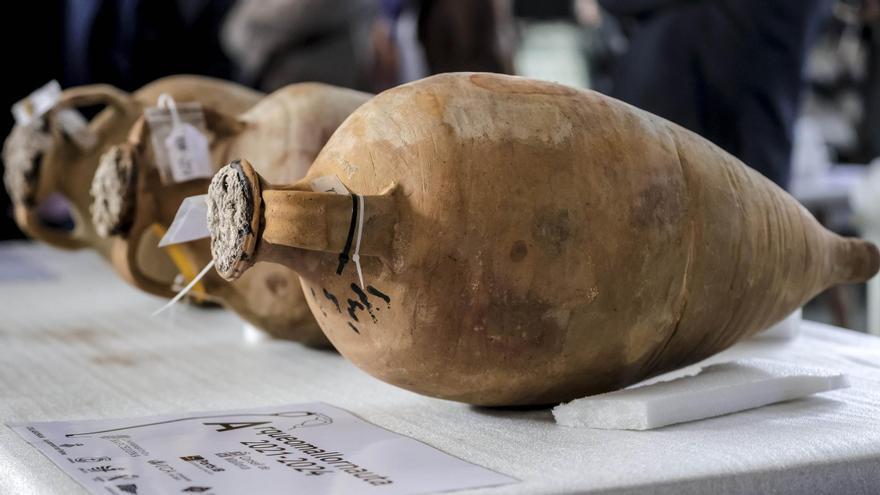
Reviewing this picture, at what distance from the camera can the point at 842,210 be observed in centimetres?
302

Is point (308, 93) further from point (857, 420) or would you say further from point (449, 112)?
point (857, 420)

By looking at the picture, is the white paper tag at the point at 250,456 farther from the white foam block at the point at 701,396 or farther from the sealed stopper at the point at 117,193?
the sealed stopper at the point at 117,193

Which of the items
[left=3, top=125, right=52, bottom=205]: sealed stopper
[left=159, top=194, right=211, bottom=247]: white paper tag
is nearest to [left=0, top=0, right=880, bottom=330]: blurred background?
[left=3, top=125, right=52, bottom=205]: sealed stopper

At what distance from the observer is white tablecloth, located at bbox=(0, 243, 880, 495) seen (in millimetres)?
695

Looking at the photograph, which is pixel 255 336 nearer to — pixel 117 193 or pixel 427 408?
pixel 117 193

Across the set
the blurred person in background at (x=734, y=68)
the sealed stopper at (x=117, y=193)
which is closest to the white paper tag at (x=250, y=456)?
the sealed stopper at (x=117, y=193)

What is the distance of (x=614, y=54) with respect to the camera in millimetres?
4094

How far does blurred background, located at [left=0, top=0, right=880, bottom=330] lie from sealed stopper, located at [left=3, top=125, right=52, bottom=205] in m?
0.82

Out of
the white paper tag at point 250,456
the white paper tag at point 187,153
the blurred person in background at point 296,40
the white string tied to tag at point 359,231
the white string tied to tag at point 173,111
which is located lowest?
the white paper tag at point 250,456

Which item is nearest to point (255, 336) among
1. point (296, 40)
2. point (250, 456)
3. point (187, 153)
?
point (187, 153)

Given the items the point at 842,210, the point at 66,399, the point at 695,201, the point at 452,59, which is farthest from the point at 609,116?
the point at 842,210

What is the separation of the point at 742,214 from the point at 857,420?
0.56 ft

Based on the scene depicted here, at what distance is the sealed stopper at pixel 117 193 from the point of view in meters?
1.02

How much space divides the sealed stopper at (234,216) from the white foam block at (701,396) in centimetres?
25
